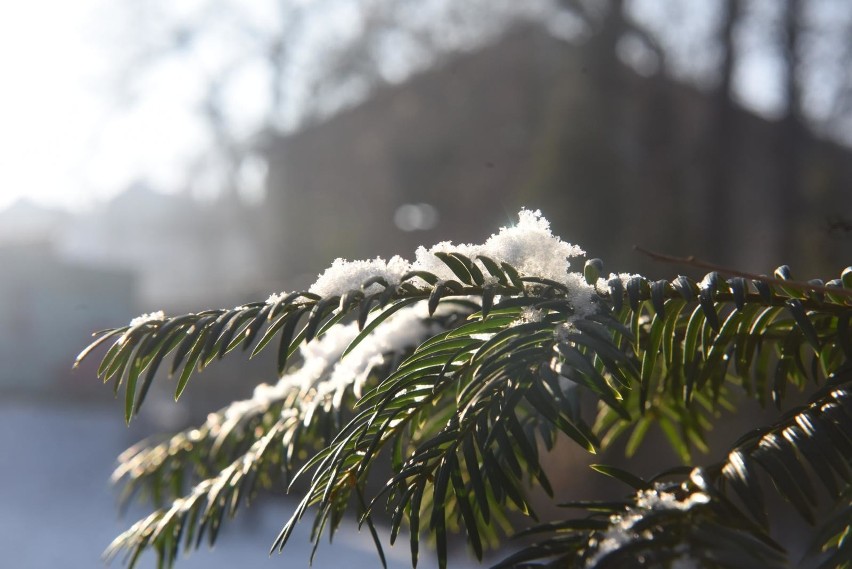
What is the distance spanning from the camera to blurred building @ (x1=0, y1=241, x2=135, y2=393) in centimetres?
1931

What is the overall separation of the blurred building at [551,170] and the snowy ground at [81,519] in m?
3.61

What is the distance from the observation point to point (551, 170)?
999 centimetres

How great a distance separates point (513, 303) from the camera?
79 cm

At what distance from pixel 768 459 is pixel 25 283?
22.0m

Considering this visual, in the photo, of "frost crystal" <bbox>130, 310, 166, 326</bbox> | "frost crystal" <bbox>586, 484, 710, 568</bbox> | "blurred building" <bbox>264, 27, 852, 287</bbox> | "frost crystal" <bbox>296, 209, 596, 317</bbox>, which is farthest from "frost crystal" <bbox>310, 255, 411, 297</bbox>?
"blurred building" <bbox>264, 27, 852, 287</bbox>

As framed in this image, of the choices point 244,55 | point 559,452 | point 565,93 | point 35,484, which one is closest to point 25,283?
point 244,55

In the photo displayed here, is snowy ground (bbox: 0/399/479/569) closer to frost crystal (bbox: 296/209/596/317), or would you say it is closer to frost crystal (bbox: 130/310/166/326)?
frost crystal (bbox: 130/310/166/326)

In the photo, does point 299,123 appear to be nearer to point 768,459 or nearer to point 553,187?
point 553,187

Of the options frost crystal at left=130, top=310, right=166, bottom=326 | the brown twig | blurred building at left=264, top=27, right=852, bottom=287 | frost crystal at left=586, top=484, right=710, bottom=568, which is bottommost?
frost crystal at left=586, top=484, right=710, bottom=568

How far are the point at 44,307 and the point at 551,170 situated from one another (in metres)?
15.4

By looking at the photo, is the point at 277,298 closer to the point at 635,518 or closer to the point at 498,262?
the point at 498,262

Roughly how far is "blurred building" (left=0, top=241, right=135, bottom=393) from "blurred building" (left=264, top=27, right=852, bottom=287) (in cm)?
479

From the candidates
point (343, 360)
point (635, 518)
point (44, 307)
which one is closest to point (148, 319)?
point (343, 360)

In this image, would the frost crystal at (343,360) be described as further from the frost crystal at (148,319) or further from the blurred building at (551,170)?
the blurred building at (551,170)
